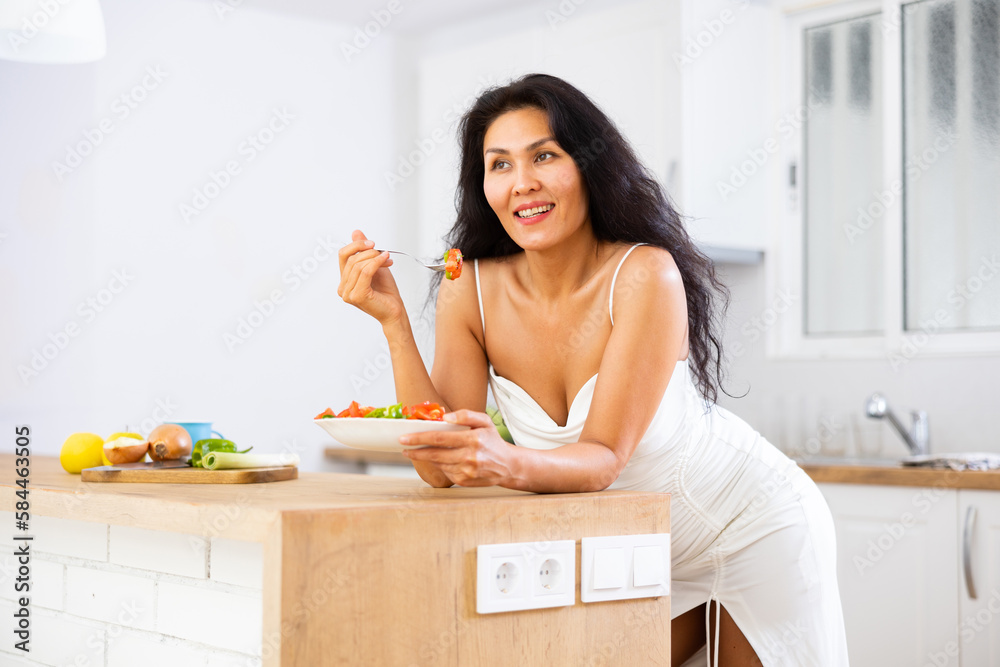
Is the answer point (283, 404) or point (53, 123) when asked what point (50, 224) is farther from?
point (283, 404)

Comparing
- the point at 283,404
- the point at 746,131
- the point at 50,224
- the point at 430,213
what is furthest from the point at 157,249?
the point at 746,131

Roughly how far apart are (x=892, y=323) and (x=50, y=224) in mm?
2774

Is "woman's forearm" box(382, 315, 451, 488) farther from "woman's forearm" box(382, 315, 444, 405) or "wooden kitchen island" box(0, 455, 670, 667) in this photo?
"wooden kitchen island" box(0, 455, 670, 667)

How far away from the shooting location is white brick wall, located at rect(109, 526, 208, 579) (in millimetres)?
1279

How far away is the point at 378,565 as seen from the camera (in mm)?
1044

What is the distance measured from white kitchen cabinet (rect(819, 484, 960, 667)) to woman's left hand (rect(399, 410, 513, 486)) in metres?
→ 1.81

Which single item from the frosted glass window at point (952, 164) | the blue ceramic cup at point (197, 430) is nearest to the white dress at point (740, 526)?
the blue ceramic cup at point (197, 430)

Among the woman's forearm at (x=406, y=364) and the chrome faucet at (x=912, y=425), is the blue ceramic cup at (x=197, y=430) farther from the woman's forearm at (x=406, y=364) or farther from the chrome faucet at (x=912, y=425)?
the chrome faucet at (x=912, y=425)

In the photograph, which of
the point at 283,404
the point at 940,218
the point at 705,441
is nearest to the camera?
the point at 705,441

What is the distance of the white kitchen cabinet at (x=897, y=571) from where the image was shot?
2.56m

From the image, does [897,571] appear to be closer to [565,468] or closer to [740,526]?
[740,526]

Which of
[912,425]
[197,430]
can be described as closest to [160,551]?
[197,430]

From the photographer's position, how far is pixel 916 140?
3.20m

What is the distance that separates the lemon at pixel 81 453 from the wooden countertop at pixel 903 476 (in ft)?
6.28
